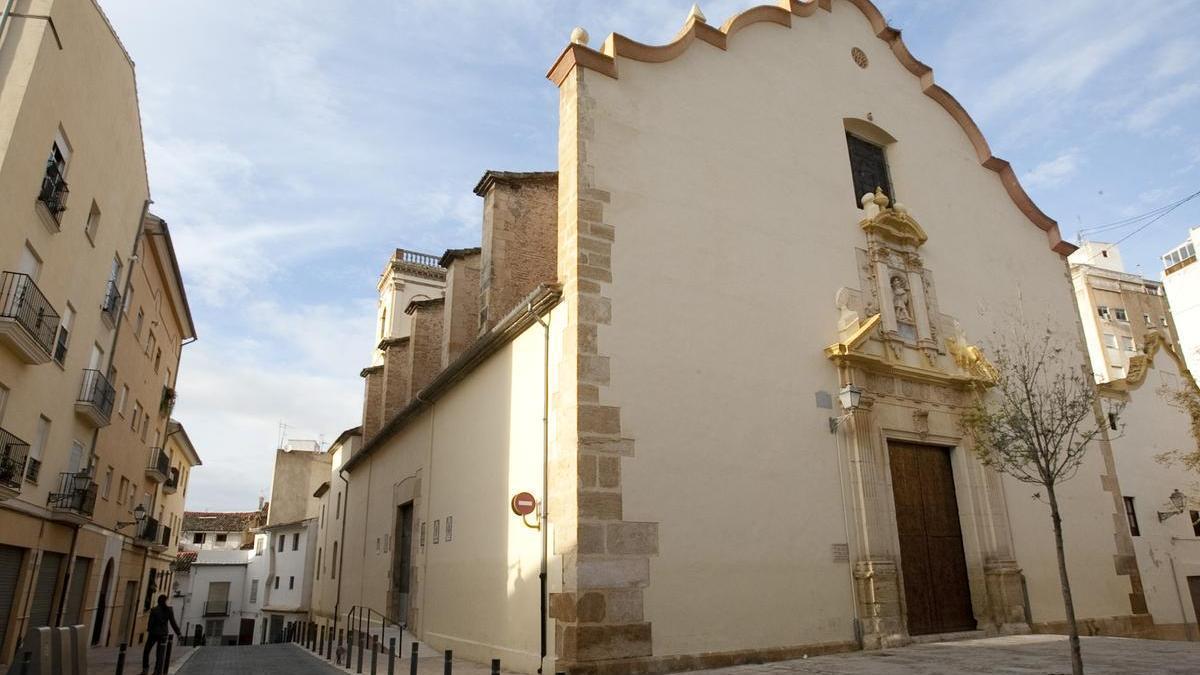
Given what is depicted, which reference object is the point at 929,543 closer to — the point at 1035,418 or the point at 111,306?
the point at 1035,418

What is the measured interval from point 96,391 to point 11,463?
14.8 ft

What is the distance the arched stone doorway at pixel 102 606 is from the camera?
1809 centimetres

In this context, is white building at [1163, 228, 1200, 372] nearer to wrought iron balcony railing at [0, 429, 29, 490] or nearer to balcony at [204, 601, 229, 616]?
wrought iron balcony railing at [0, 429, 29, 490]

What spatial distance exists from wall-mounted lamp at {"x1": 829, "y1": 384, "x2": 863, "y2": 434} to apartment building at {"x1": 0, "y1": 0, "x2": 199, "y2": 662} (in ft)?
35.9

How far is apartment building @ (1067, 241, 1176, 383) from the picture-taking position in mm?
40219

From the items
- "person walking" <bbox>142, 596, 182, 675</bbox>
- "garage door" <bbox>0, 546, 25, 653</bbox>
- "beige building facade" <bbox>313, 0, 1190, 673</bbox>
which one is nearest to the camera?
"beige building facade" <bbox>313, 0, 1190, 673</bbox>

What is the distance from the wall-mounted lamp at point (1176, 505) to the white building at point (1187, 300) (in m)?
20.9

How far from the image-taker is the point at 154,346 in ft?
70.7

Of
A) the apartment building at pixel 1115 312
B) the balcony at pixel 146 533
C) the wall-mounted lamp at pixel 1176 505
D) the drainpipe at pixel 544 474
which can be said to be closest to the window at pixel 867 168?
the drainpipe at pixel 544 474

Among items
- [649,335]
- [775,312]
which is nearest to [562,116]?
[649,335]

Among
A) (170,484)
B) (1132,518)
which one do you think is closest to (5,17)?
(1132,518)

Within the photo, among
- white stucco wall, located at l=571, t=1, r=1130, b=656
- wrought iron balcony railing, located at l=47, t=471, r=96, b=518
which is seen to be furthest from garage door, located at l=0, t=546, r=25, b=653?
white stucco wall, located at l=571, t=1, r=1130, b=656

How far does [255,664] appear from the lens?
14.0 metres

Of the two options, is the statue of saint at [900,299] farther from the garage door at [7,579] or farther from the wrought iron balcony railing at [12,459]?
the garage door at [7,579]
